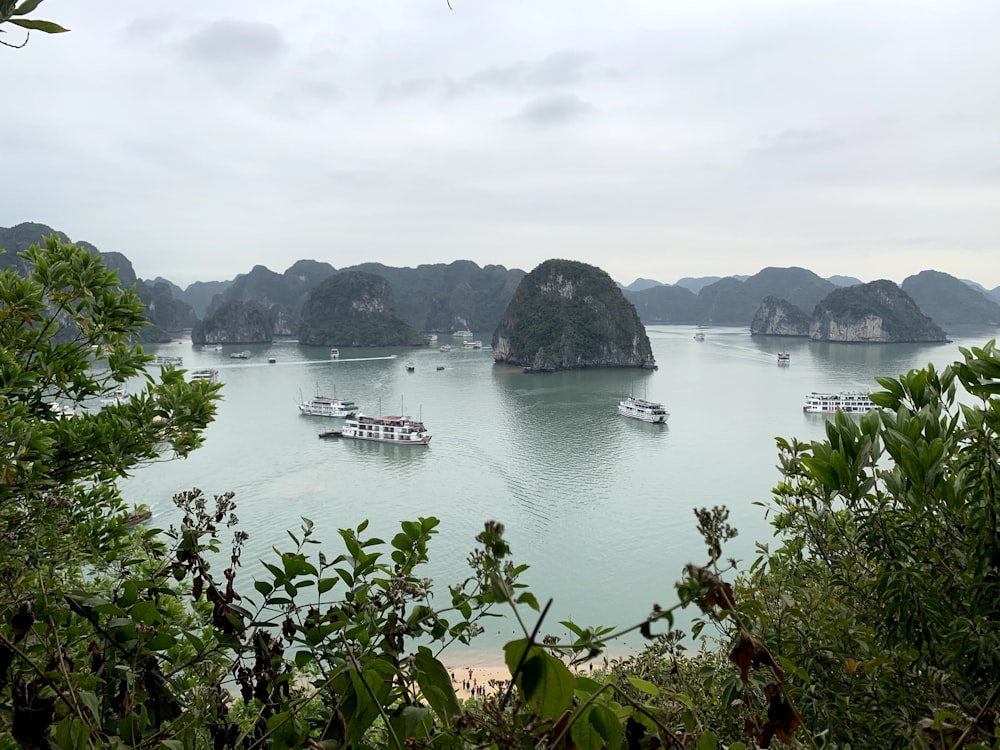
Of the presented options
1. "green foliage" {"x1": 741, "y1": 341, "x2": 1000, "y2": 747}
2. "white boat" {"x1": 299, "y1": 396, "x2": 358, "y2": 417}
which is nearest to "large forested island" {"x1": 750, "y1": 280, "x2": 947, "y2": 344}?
"white boat" {"x1": 299, "y1": 396, "x2": 358, "y2": 417}

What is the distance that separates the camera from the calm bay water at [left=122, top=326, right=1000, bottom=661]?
51.9 ft

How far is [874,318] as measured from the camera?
7962cm

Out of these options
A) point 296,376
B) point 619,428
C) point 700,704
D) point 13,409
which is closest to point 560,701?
point 13,409

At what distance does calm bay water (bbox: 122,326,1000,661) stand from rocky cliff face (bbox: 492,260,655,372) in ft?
37.5

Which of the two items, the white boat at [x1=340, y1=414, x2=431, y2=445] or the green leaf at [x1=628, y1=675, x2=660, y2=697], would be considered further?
the white boat at [x1=340, y1=414, x2=431, y2=445]

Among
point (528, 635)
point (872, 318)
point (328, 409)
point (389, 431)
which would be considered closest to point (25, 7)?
point (528, 635)

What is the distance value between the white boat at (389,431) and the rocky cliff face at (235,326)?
198 feet

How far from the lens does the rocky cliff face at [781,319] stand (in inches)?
3647

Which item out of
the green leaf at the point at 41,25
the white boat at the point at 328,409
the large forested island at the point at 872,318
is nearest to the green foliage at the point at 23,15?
the green leaf at the point at 41,25

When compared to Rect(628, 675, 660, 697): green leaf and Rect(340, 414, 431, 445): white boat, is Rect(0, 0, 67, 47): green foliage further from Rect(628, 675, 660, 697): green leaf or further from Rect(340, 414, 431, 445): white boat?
Rect(340, 414, 431, 445): white boat

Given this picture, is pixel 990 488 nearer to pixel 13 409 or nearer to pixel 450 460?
pixel 13 409

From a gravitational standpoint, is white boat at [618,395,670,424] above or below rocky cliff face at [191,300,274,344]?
below

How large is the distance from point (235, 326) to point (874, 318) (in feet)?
271

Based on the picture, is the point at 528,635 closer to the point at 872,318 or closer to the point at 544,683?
the point at 544,683
